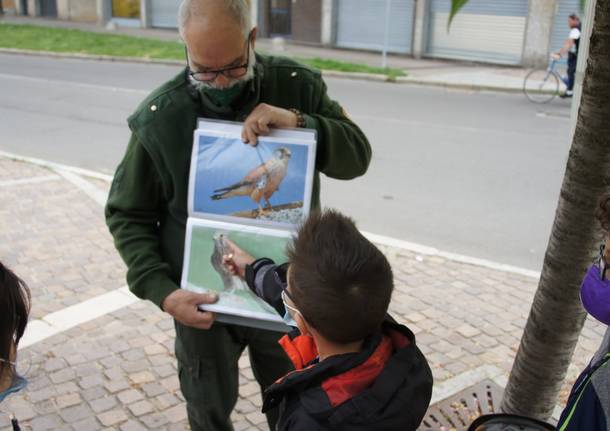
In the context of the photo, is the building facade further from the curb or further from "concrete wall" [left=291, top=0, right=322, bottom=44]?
the curb

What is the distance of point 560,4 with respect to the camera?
17.4 metres

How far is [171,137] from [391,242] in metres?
3.97

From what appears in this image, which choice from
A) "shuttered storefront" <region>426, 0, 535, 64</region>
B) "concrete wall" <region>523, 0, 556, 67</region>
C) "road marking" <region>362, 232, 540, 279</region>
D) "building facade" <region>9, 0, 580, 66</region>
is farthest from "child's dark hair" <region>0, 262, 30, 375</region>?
"concrete wall" <region>523, 0, 556, 67</region>

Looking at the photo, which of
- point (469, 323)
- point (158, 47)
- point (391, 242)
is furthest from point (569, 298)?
point (158, 47)

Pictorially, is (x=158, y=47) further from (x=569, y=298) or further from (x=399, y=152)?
(x=569, y=298)

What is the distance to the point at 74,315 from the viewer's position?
4.54 meters

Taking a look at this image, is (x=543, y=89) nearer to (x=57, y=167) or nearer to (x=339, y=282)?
(x=57, y=167)

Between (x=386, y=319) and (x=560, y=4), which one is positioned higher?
(x=560, y=4)

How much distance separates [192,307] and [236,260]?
217 millimetres

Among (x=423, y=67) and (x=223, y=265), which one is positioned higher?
(x=223, y=265)

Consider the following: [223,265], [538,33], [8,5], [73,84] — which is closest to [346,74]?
[538,33]

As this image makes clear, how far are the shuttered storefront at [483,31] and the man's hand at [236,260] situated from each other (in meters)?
17.4

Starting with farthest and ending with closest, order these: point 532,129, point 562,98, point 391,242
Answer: point 562,98 → point 532,129 → point 391,242

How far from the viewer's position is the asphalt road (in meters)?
6.35
